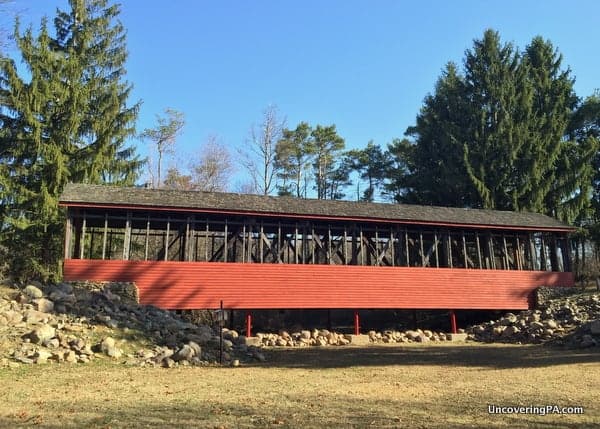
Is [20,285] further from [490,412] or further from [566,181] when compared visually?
[566,181]

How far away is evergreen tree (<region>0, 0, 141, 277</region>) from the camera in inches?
906

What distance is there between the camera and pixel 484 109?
37.3 metres

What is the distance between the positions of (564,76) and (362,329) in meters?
27.7

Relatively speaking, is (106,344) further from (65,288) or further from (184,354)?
(65,288)

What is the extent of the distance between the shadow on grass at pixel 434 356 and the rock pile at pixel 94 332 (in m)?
1.88

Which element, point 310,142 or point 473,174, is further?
point 310,142

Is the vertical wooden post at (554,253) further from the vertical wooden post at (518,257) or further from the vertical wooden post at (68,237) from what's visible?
the vertical wooden post at (68,237)

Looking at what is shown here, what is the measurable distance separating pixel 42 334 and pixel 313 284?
11.2 meters

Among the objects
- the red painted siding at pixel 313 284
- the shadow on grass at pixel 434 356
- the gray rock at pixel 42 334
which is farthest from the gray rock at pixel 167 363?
A: the red painted siding at pixel 313 284

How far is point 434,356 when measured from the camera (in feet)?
55.7

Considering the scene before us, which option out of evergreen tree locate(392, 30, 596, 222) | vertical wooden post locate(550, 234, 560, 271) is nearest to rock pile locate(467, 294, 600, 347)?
vertical wooden post locate(550, 234, 560, 271)

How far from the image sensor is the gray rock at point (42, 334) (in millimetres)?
13281

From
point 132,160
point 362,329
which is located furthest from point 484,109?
point 132,160

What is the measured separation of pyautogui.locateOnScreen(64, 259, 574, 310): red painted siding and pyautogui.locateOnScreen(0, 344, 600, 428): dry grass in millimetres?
5302
